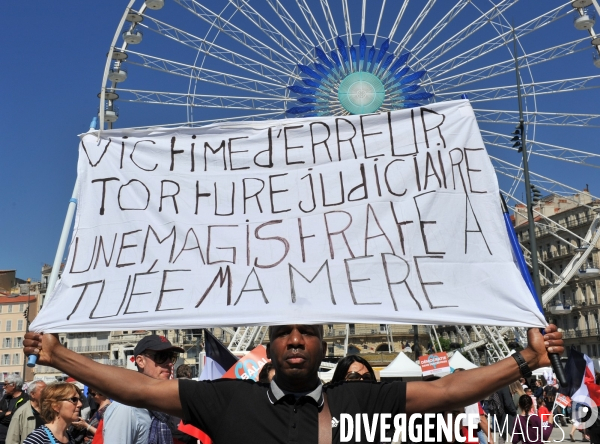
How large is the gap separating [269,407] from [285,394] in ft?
0.25

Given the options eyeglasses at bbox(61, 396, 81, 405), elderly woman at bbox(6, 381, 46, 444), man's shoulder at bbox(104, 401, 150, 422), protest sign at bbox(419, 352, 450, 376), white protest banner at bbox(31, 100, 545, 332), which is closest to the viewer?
white protest banner at bbox(31, 100, 545, 332)

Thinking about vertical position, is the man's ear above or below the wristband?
above

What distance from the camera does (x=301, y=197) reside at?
12.6ft

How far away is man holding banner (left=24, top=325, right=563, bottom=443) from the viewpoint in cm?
275

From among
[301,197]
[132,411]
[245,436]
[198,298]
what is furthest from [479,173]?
[132,411]

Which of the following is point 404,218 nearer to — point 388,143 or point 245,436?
point 388,143

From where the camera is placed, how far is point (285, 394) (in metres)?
2.80

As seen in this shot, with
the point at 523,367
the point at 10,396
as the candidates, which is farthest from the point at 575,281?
the point at 523,367

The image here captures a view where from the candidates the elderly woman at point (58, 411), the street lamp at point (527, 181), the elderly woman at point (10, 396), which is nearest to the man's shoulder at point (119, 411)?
the elderly woman at point (58, 411)

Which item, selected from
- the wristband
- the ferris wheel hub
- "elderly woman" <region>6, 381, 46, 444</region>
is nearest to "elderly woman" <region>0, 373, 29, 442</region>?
"elderly woman" <region>6, 381, 46, 444</region>

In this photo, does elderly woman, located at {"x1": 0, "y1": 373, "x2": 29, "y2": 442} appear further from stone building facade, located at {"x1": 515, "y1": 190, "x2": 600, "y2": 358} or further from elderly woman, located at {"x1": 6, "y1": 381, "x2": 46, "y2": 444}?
stone building facade, located at {"x1": 515, "y1": 190, "x2": 600, "y2": 358}

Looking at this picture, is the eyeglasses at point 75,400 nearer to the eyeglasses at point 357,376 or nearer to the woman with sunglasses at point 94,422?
the woman with sunglasses at point 94,422

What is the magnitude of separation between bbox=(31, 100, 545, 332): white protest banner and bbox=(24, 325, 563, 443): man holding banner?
0.28 metres

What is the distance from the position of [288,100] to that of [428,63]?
166 inches
